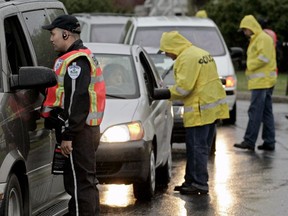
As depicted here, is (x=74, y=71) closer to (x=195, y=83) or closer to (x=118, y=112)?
(x=118, y=112)

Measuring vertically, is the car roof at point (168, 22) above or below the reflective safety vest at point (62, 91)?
below

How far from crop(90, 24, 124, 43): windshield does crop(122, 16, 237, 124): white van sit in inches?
76.1

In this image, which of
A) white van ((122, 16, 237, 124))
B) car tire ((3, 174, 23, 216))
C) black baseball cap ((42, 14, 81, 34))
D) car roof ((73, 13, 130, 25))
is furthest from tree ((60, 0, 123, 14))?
car tire ((3, 174, 23, 216))

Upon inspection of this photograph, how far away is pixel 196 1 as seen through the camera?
38.9 meters

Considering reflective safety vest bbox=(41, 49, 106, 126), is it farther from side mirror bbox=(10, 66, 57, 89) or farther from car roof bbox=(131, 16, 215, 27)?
car roof bbox=(131, 16, 215, 27)

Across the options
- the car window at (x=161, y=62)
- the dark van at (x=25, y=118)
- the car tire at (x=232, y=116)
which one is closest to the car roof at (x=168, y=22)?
the car tire at (x=232, y=116)

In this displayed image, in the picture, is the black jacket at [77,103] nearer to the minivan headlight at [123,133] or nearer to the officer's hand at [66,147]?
the officer's hand at [66,147]

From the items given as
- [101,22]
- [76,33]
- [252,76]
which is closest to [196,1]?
[101,22]

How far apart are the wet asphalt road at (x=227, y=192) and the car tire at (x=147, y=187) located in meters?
0.07

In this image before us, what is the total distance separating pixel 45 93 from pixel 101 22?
44.9ft

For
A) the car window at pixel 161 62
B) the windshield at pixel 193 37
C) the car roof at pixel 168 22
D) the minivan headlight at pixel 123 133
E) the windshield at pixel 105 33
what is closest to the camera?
the minivan headlight at pixel 123 133

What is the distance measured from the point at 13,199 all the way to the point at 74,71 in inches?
42.1

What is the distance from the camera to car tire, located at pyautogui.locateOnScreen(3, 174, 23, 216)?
674 centimetres

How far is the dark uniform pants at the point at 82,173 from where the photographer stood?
767 cm
